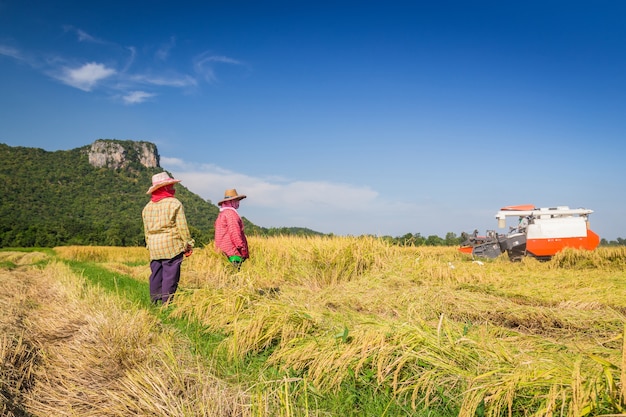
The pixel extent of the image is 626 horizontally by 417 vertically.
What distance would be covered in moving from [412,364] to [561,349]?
1555 mm

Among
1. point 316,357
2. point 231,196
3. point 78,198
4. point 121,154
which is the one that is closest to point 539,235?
point 231,196

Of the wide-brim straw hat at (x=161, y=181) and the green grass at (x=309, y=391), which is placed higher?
the wide-brim straw hat at (x=161, y=181)

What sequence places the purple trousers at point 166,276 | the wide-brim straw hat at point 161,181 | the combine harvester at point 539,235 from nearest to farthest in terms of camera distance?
the purple trousers at point 166,276
the wide-brim straw hat at point 161,181
the combine harvester at point 539,235

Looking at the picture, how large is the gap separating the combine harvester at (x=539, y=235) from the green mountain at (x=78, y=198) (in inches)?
785

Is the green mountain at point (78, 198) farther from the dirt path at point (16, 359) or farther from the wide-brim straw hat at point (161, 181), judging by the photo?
the dirt path at point (16, 359)

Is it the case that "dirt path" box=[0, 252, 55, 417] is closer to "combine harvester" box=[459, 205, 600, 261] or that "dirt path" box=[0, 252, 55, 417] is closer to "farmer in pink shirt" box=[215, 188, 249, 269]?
"farmer in pink shirt" box=[215, 188, 249, 269]

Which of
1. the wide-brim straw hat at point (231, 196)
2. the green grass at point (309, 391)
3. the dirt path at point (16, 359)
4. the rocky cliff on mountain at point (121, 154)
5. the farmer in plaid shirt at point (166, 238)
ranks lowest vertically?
the dirt path at point (16, 359)

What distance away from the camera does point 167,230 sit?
5711 millimetres

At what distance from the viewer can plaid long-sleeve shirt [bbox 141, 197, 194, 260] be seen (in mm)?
5695

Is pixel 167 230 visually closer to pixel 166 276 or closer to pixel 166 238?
pixel 166 238

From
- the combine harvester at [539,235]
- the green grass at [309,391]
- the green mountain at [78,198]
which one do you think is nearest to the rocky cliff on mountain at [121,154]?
the green mountain at [78,198]

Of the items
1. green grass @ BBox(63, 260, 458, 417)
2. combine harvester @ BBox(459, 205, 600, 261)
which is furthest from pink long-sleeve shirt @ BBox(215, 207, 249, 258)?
combine harvester @ BBox(459, 205, 600, 261)

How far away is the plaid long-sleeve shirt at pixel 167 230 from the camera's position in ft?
18.7

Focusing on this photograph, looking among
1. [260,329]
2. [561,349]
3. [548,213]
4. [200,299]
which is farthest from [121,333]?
[548,213]
